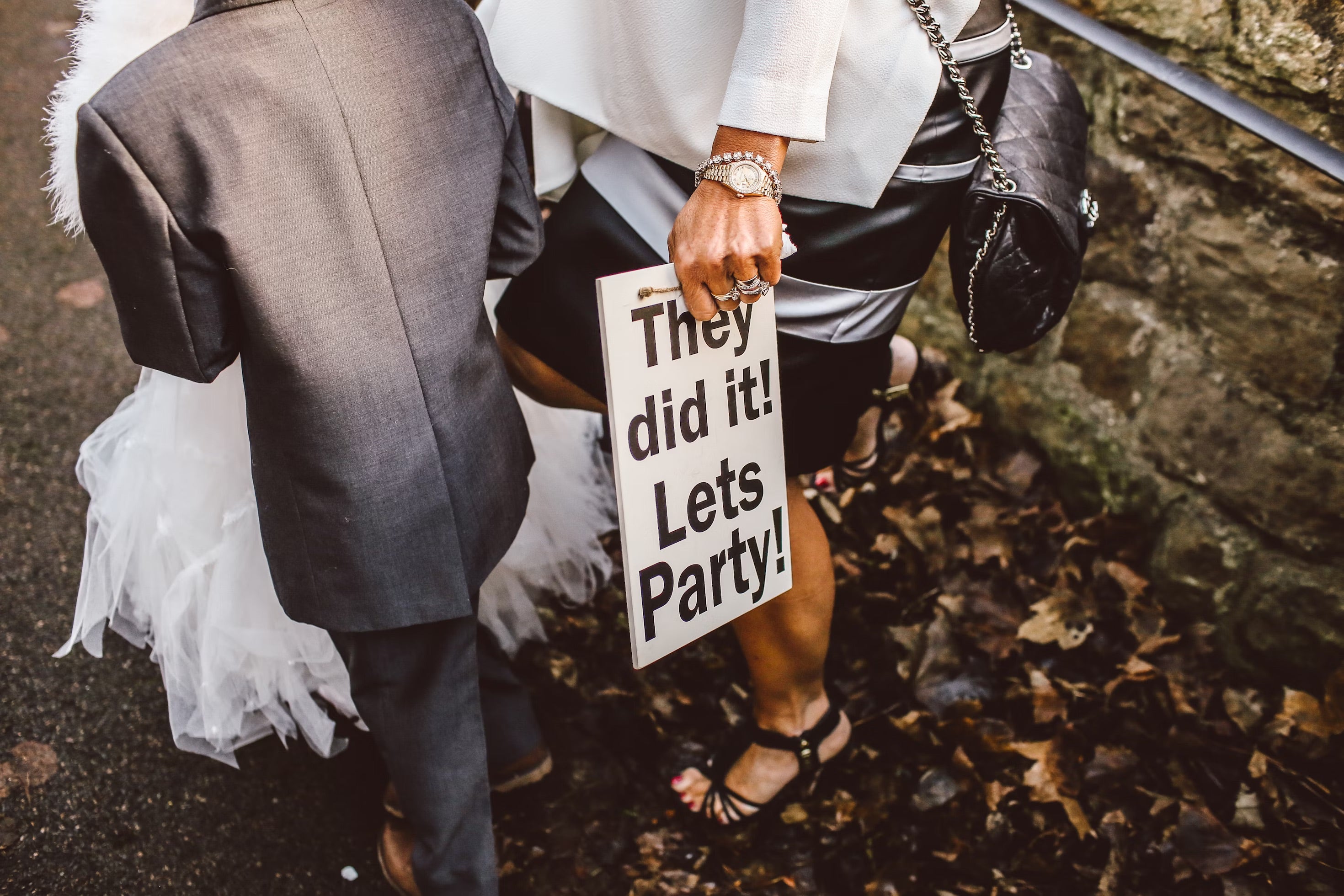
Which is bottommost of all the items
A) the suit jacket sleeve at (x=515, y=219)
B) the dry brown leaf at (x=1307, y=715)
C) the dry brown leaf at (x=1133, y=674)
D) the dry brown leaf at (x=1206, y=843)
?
the dry brown leaf at (x=1206, y=843)

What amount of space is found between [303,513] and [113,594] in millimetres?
604

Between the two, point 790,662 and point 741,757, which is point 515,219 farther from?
point 741,757

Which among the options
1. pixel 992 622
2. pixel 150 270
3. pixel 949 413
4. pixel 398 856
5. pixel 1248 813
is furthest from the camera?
pixel 949 413

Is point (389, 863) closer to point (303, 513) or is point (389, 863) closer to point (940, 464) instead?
point (303, 513)

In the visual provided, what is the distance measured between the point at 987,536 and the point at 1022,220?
112cm

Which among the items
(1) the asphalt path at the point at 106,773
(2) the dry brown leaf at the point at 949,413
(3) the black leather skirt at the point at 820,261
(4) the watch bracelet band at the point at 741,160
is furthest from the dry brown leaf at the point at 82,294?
(2) the dry brown leaf at the point at 949,413

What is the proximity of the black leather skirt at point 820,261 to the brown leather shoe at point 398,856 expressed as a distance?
0.87 m

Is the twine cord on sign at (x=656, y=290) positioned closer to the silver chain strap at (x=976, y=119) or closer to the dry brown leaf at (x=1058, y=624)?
the silver chain strap at (x=976, y=119)

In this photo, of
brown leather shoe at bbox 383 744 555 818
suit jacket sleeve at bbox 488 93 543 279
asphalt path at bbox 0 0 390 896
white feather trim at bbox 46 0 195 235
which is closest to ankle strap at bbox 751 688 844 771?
brown leather shoe at bbox 383 744 555 818

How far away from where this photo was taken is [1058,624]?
6.68ft

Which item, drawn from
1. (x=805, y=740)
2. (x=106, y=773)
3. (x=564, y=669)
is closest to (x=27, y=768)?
(x=106, y=773)

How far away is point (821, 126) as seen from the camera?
1.10 meters

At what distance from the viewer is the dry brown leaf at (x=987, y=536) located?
2.19 m

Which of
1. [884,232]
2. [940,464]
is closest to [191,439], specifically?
[884,232]
